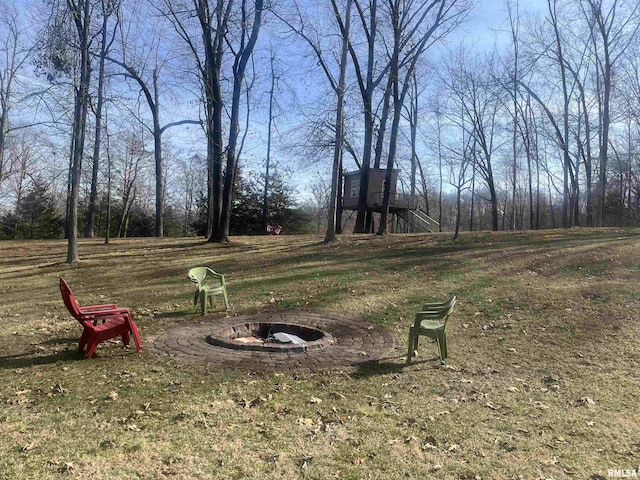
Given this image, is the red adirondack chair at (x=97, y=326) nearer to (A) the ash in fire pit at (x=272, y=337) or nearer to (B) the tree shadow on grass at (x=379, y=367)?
(A) the ash in fire pit at (x=272, y=337)

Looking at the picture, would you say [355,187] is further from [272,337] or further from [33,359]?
[33,359]

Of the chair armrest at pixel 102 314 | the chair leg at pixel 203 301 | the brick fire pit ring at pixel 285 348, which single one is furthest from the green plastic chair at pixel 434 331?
the chair leg at pixel 203 301

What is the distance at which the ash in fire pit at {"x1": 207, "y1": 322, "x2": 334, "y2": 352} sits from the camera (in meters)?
5.78

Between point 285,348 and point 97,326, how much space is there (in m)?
2.33

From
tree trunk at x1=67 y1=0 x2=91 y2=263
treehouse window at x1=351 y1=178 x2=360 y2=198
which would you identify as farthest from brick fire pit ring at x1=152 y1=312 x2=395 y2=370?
treehouse window at x1=351 y1=178 x2=360 y2=198

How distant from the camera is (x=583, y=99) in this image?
27766 mm

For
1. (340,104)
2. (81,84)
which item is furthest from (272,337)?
(340,104)

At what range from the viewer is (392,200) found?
31.0 m

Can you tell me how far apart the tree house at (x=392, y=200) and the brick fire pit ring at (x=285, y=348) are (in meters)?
22.7

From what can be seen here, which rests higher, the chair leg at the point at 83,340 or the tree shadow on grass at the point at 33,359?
the chair leg at the point at 83,340

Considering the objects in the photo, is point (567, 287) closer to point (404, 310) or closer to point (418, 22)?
point (404, 310)

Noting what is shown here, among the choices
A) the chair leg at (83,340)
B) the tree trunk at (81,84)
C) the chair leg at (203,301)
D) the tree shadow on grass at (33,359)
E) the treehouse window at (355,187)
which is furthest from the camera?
the treehouse window at (355,187)

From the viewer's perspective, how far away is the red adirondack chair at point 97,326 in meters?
5.20

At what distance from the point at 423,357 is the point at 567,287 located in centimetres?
494
